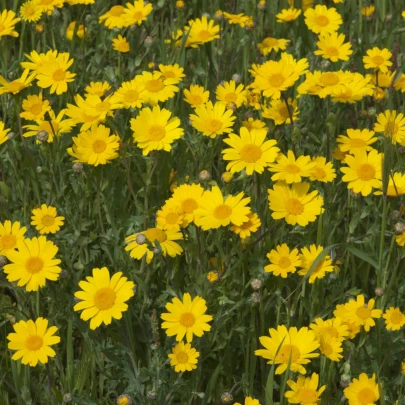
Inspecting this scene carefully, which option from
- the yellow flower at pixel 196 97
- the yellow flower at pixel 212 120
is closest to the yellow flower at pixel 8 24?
the yellow flower at pixel 196 97

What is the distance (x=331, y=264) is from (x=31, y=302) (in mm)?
1036

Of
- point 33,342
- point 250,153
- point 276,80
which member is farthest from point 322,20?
point 33,342

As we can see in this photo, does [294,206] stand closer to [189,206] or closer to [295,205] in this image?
[295,205]

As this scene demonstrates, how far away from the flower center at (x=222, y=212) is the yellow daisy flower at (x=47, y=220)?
575mm

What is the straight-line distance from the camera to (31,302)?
2691 millimetres

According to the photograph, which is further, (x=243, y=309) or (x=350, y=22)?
(x=350, y=22)

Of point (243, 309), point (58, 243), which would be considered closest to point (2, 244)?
point (58, 243)

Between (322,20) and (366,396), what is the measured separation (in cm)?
225

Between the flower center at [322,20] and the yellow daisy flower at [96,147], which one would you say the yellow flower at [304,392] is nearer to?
the yellow daisy flower at [96,147]

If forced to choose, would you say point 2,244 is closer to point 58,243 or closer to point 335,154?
point 58,243

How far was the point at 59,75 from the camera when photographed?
3.17 m

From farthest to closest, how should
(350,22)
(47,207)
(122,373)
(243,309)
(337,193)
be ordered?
(350,22) < (337,193) < (47,207) < (243,309) < (122,373)

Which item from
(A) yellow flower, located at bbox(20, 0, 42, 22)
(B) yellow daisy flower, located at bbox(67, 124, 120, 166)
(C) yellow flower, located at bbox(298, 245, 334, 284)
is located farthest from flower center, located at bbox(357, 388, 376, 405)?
(A) yellow flower, located at bbox(20, 0, 42, 22)

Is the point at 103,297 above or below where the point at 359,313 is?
above
